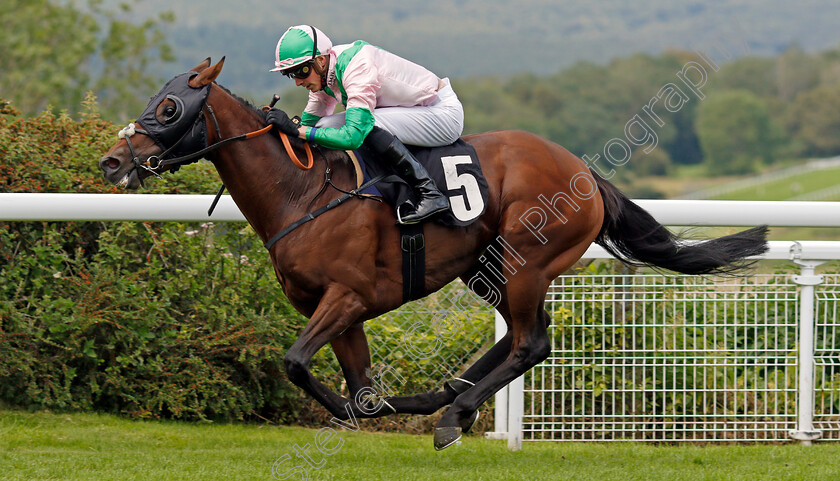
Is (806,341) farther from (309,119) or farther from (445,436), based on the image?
(309,119)


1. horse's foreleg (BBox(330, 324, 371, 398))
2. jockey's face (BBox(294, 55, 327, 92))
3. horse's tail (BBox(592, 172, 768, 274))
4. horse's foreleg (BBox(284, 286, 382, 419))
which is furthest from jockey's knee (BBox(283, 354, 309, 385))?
horse's tail (BBox(592, 172, 768, 274))

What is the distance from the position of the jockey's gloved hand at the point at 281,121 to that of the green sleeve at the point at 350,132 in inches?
6.5

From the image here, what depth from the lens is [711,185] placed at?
84.0 m

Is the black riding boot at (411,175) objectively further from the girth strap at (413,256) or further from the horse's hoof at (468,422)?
the horse's hoof at (468,422)

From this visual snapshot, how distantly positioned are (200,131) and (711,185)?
278ft

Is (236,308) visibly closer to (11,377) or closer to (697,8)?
(11,377)

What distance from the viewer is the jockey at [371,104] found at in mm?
3730

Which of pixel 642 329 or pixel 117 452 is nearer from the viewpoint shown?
pixel 117 452

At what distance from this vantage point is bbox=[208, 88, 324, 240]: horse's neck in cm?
377

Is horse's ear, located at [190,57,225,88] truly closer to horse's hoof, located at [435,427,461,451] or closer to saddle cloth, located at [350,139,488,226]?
saddle cloth, located at [350,139,488,226]

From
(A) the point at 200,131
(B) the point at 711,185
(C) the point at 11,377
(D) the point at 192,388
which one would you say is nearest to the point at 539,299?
(A) the point at 200,131

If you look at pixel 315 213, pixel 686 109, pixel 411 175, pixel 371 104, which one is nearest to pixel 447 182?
pixel 411 175

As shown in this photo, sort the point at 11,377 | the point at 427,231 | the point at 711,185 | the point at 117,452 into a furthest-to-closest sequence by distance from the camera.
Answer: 1. the point at 711,185
2. the point at 11,377
3. the point at 117,452
4. the point at 427,231

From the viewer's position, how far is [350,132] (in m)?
3.69
